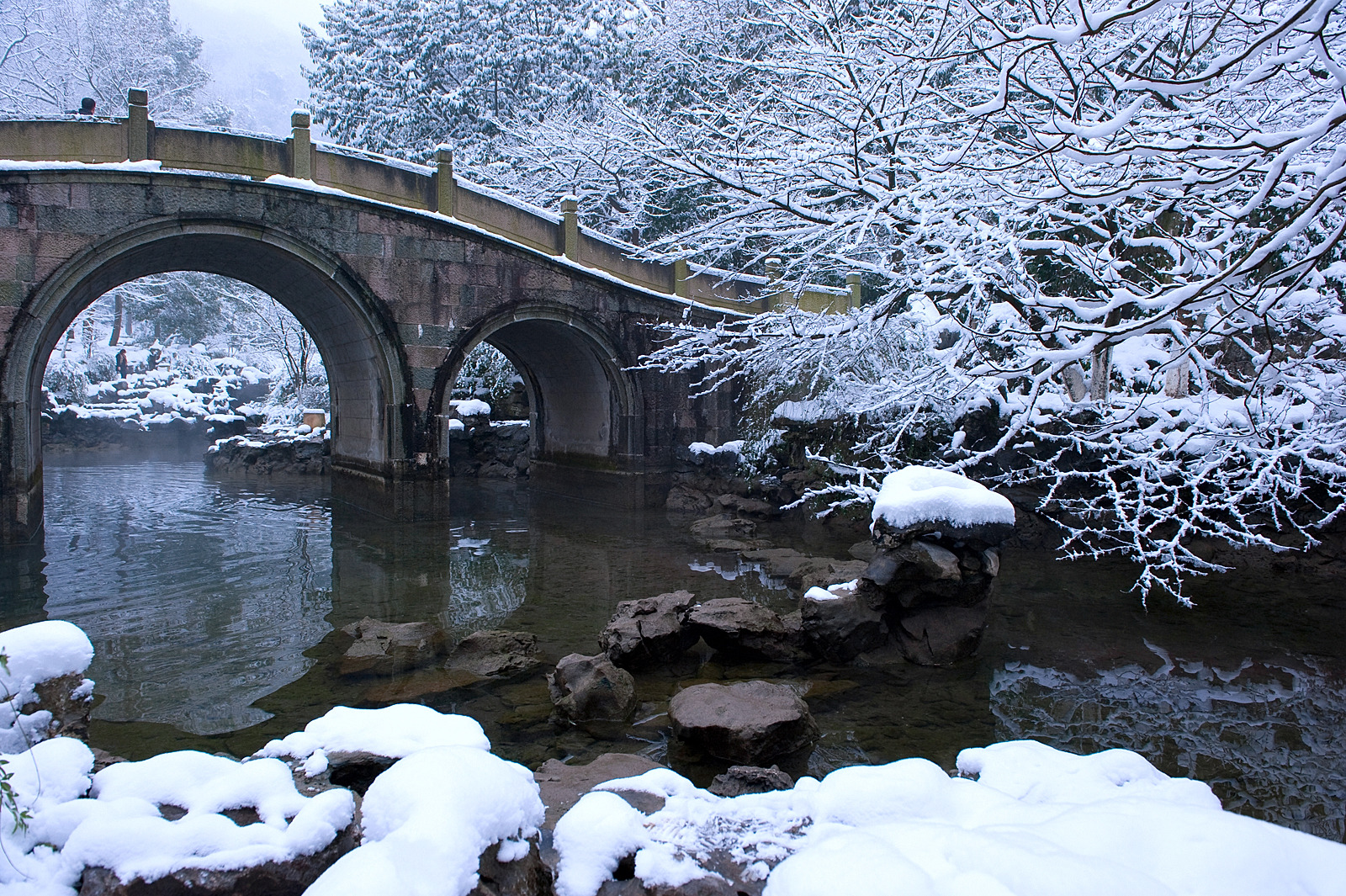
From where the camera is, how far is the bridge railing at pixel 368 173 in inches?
393

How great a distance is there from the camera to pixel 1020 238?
7.75 m

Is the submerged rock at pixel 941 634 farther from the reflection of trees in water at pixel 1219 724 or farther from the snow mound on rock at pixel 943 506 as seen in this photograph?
the snow mound on rock at pixel 943 506

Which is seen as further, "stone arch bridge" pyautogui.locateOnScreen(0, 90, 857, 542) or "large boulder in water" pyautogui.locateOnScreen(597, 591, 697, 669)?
"stone arch bridge" pyautogui.locateOnScreen(0, 90, 857, 542)

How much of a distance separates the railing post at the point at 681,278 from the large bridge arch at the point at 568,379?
1802mm

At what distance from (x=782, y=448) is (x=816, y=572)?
19.1 feet

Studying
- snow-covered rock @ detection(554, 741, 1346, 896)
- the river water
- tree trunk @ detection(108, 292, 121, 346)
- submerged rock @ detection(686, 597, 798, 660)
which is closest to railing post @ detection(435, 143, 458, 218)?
the river water

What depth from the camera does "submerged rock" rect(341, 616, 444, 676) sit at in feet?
20.4

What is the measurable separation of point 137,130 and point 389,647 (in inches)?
316

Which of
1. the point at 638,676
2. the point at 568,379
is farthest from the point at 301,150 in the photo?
the point at 638,676

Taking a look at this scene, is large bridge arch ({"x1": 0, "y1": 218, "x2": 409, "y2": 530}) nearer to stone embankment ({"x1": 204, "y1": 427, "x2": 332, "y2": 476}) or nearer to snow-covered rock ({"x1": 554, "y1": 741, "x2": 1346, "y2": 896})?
stone embankment ({"x1": 204, "y1": 427, "x2": 332, "y2": 476})

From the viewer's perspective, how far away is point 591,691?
5.25 meters

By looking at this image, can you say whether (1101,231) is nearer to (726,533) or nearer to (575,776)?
(575,776)

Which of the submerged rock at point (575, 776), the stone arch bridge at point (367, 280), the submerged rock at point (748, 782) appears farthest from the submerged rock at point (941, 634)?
the stone arch bridge at point (367, 280)

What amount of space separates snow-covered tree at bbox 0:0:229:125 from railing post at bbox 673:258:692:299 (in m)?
21.4
